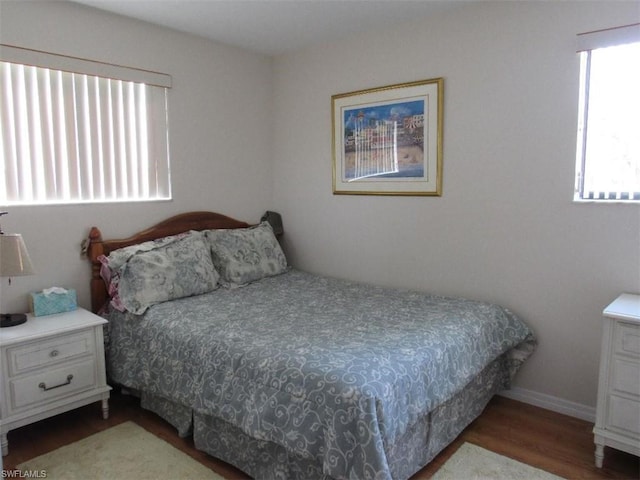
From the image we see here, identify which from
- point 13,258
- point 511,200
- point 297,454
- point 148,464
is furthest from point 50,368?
point 511,200

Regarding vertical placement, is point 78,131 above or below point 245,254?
above

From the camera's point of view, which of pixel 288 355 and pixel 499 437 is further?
pixel 499 437

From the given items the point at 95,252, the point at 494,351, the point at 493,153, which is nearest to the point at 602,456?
the point at 494,351

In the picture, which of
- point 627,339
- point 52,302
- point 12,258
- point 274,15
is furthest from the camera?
point 274,15

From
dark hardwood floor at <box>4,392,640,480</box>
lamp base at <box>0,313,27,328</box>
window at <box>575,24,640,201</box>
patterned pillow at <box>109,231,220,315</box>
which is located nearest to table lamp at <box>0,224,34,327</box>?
lamp base at <box>0,313,27,328</box>

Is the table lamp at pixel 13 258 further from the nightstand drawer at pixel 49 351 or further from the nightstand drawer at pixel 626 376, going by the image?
the nightstand drawer at pixel 626 376

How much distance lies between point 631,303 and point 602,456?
0.73m

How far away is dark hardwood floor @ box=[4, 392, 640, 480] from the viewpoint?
85.9 inches

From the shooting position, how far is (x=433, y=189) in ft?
10.1

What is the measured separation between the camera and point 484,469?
2.16 metres

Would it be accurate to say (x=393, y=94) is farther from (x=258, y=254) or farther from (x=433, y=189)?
(x=258, y=254)

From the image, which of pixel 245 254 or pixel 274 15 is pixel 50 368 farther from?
pixel 274 15

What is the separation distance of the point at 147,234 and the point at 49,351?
1.01 metres

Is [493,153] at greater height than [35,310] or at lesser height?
greater
